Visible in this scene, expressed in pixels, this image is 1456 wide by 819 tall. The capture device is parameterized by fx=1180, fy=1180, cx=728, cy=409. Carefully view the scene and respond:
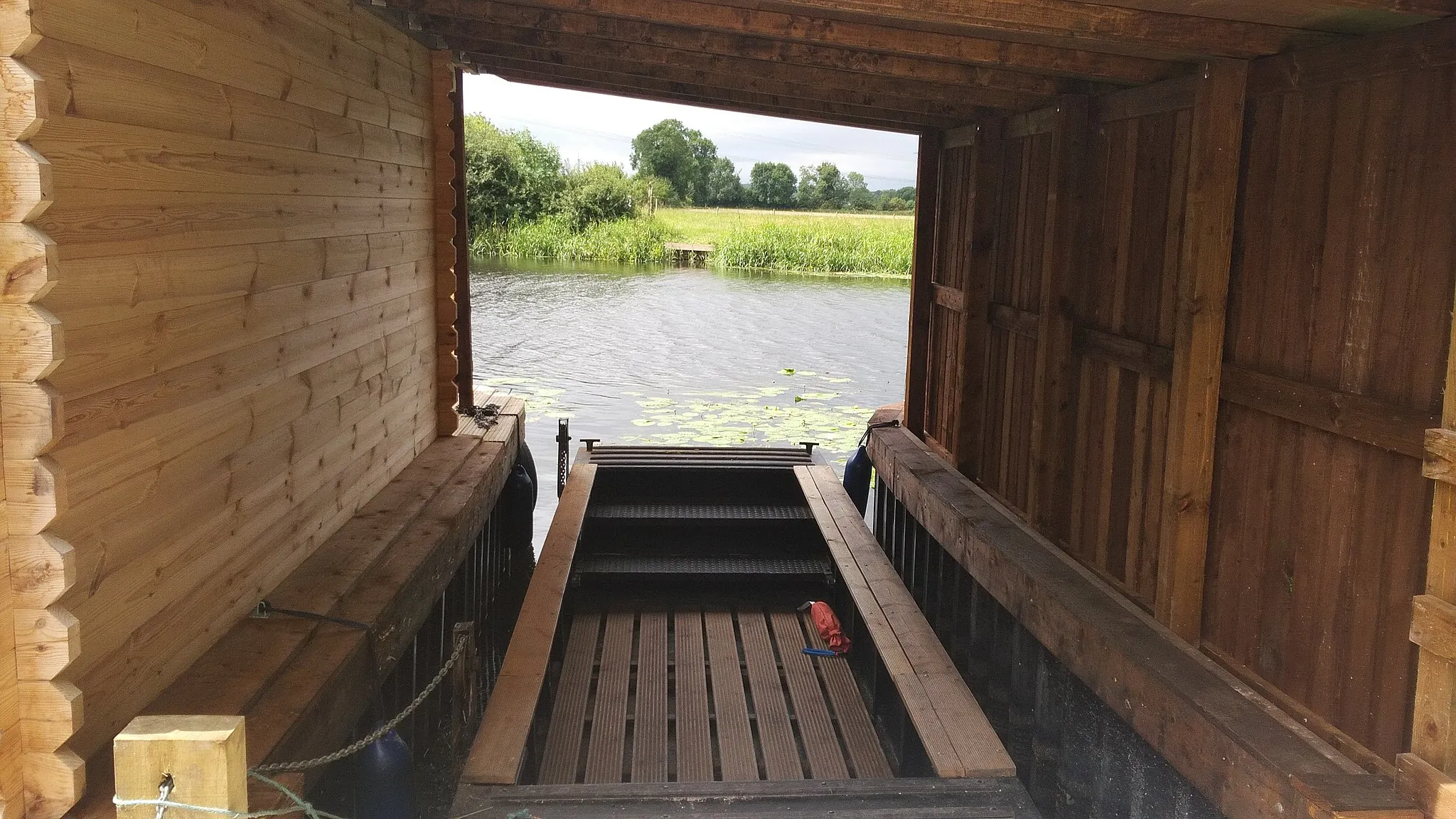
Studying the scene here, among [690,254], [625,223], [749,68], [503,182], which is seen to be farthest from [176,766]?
[503,182]

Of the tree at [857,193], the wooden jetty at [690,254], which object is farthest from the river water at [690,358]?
the tree at [857,193]

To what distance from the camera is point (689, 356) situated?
620 inches

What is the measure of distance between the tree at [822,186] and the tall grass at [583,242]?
102ft

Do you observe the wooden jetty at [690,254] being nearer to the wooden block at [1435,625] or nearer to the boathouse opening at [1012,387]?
the boathouse opening at [1012,387]

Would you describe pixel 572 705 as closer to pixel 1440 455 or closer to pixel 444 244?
pixel 444 244

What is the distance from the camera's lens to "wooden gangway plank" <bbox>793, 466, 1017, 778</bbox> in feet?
12.0

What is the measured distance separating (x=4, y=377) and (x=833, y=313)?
54.4ft

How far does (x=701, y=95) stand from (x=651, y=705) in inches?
162

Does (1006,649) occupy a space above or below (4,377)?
below

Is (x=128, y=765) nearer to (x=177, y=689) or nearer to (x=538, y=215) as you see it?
(x=177, y=689)

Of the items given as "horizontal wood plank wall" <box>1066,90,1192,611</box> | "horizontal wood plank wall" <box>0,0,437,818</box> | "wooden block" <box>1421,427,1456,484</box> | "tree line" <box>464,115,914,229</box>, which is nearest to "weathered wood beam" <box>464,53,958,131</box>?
"horizontal wood plank wall" <box>1066,90,1192,611</box>

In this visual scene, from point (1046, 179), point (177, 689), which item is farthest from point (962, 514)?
point (177, 689)

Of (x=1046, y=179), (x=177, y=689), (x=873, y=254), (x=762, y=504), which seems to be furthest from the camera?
(x=873, y=254)

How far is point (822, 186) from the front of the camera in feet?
208
